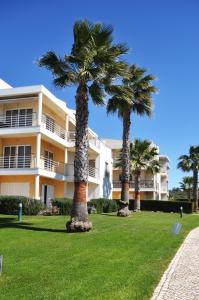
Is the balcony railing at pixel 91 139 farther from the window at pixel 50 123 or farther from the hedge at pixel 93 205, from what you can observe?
the hedge at pixel 93 205

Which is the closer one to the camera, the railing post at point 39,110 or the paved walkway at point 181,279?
the paved walkway at point 181,279

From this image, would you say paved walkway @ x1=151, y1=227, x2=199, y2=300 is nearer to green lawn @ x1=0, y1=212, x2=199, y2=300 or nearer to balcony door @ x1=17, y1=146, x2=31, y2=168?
green lawn @ x1=0, y1=212, x2=199, y2=300

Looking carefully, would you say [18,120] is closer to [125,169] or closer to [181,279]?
[125,169]

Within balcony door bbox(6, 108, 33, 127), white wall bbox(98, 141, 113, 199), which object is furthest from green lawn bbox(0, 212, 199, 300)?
white wall bbox(98, 141, 113, 199)

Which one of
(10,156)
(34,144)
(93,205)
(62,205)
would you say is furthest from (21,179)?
(93,205)

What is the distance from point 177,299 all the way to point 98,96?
13643 millimetres

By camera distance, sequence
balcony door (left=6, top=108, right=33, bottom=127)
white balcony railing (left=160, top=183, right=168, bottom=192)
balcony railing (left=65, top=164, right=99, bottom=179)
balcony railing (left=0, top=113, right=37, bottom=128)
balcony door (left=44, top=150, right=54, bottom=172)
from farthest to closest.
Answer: white balcony railing (left=160, top=183, right=168, bottom=192)
balcony railing (left=65, top=164, right=99, bottom=179)
balcony door (left=44, top=150, right=54, bottom=172)
balcony door (left=6, top=108, right=33, bottom=127)
balcony railing (left=0, top=113, right=37, bottom=128)

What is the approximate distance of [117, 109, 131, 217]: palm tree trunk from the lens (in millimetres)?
30281

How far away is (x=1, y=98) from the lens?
107 ft

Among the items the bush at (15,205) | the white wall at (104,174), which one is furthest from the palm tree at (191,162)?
the bush at (15,205)

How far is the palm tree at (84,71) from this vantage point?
18.7 metres

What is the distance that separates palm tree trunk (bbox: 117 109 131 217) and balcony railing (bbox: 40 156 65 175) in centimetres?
628

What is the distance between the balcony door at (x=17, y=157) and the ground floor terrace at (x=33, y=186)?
0.94 metres

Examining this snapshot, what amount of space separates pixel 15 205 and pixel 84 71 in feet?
36.4
